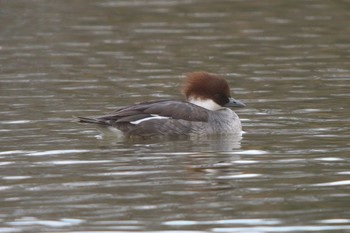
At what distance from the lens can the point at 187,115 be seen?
49.5ft

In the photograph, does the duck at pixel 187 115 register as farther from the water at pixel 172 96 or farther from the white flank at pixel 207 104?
the water at pixel 172 96

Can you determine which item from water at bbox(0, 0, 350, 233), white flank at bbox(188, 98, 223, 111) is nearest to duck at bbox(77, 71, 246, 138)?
white flank at bbox(188, 98, 223, 111)

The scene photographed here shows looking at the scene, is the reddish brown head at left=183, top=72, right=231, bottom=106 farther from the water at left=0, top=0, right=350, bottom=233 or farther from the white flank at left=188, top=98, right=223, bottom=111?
the water at left=0, top=0, right=350, bottom=233

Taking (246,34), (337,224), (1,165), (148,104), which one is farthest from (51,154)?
(246,34)

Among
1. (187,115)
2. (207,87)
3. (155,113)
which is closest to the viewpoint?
(155,113)

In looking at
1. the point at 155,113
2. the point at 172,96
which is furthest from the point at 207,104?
the point at 172,96

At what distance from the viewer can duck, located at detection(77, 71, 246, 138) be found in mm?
14742

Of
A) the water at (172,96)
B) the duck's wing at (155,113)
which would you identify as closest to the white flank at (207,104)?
the duck's wing at (155,113)

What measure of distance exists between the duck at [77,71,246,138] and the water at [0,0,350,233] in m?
0.20

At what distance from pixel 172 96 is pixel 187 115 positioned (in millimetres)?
2304

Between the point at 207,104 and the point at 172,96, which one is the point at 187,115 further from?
the point at 172,96

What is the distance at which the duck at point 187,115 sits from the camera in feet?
48.4

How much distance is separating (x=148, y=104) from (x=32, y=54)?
19.5ft

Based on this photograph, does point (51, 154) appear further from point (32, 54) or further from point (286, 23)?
point (286, 23)
